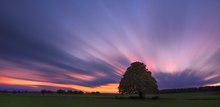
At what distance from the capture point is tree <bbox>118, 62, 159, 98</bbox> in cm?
9869

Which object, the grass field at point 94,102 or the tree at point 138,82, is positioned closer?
the grass field at point 94,102

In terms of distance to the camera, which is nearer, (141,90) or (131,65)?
(141,90)

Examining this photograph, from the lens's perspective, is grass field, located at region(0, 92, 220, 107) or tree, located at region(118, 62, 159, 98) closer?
grass field, located at region(0, 92, 220, 107)

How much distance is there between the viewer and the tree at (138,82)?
98688mm

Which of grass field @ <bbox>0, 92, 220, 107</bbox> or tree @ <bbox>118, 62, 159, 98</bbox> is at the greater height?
tree @ <bbox>118, 62, 159, 98</bbox>

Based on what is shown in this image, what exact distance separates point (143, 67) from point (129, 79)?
7.62 m

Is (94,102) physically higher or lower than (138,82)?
lower

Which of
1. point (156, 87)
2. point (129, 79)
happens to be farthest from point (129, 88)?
point (156, 87)

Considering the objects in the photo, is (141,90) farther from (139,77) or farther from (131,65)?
(131,65)

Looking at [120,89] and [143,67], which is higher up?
[143,67]

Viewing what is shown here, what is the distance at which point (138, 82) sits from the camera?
323 ft

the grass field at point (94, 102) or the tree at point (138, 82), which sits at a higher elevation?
the tree at point (138, 82)

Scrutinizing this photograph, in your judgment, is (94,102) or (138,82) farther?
(138,82)

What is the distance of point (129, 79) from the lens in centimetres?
10112
